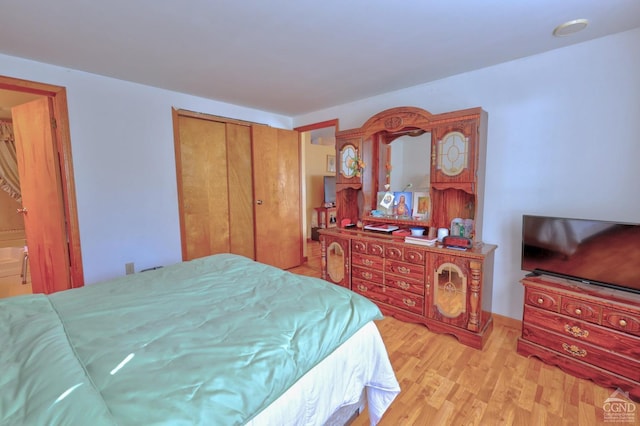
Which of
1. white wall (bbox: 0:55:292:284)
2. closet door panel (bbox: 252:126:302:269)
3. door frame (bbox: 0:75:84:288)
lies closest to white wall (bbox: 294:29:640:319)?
closet door panel (bbox: 252:126:302:269)

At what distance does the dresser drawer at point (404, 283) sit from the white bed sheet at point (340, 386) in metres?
1.17

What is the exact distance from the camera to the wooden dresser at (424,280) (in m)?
2.18

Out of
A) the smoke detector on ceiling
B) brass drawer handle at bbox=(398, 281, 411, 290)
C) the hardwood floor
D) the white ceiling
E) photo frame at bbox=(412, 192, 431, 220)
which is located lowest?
the hardwood floor

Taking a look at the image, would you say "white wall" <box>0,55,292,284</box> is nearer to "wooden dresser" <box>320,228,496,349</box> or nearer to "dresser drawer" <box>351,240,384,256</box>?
"wooden dresser" <box>320,228,496,349</box>

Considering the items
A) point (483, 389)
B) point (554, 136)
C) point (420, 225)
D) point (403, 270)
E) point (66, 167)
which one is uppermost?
point (554, 136)

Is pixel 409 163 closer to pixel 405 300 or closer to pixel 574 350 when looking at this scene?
pixel 405 300

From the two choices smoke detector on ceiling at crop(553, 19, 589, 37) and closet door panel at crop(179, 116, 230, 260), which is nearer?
smoke detector on ceiling at crop(553, 19, 589, 37)

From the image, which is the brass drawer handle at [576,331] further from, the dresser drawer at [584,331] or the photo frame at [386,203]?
the photo frame at [386,203]

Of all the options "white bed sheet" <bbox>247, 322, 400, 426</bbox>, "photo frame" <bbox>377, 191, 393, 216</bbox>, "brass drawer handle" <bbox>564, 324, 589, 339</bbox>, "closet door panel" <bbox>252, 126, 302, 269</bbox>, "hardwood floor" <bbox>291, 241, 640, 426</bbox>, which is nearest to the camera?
"white bed sheet" <bbox>247, 322, 400, 426</bbox>

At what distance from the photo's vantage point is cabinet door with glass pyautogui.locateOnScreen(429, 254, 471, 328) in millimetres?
2213

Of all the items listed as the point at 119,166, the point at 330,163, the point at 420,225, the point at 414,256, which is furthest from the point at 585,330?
the point at 330,163

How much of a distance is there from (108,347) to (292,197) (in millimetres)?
3244

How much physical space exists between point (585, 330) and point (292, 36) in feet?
8.89

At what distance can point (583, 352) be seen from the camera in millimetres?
1792
